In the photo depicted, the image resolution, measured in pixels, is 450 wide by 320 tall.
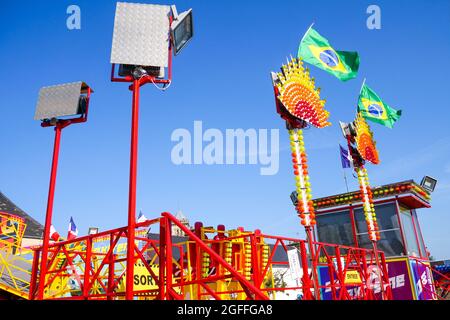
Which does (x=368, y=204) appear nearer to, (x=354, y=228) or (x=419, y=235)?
(x=354, y=228)

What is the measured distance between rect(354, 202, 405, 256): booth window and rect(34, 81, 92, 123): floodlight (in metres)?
12.5

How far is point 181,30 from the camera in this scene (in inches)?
283

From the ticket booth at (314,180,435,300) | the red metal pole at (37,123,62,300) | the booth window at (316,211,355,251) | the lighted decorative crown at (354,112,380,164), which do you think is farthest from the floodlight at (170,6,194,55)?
the booth window at (316,211,355,251)

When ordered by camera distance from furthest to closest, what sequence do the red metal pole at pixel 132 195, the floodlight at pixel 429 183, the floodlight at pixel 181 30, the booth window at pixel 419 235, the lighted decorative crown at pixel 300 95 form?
the floodlight at pixel 429 183 < the booth window at pixel 419 235 < the lighted decorative crown at pixel 300 95 < the floodlight at pixel 181 30 < the red metal pole at pixel 132 195

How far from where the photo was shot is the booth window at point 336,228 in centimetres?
1606

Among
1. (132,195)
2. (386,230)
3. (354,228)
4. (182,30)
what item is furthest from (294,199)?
(132,195)

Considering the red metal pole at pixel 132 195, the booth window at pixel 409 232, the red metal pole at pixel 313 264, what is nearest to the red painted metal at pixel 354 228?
the booth window at pixel 409 232

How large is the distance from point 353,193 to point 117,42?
1253cm

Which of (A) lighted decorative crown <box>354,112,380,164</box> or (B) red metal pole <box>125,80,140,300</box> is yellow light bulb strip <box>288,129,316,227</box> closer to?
(B) red metal pole <box>125,80,140,300</box>

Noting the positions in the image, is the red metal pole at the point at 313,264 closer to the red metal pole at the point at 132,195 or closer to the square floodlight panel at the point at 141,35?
the red metal pole at the point at 132,195

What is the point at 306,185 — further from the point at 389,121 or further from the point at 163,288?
the point at 389,121

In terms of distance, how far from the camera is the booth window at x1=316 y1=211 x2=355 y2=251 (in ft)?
52.7
